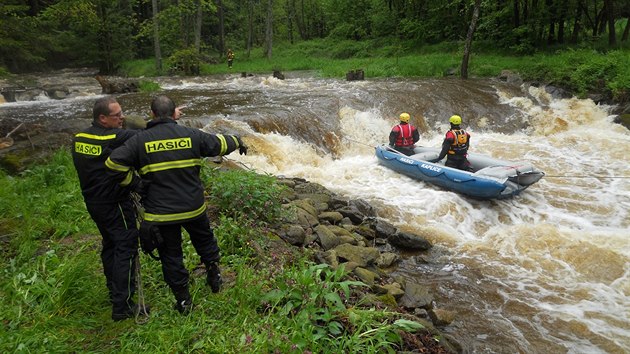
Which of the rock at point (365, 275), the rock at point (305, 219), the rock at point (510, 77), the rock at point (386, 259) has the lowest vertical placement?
the rock at point (386, 259)

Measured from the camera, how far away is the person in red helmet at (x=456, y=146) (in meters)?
8.17

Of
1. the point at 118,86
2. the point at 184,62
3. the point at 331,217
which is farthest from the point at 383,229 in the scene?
the point at 184,62

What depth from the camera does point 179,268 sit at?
10.2ft

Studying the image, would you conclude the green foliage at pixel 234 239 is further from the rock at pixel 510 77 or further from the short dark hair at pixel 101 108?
the rock at pixel 510 77

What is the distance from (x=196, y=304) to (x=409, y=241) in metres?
3.71

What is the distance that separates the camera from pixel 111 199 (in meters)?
3.15

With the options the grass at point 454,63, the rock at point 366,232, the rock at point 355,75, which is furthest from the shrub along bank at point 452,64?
the rock at point 366,232

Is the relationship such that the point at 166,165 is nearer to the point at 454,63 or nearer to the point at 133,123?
the point at 133,123

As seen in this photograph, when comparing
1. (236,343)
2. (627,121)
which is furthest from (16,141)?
(627,121)

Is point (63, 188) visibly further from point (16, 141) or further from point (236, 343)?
point (236, 343)

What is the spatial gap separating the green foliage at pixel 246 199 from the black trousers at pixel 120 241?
156cm

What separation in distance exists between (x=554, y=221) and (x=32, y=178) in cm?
847

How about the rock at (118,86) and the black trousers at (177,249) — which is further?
the rock at (118,86)

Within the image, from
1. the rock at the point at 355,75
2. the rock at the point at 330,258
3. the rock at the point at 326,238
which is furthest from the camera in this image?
the rock at the point at 355,75
